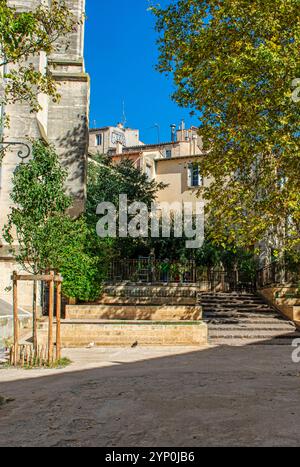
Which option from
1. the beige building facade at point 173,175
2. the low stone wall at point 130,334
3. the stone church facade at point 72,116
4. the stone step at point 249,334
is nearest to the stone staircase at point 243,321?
the stone step at point 249,334

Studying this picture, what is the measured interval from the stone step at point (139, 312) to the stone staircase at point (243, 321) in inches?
33.1

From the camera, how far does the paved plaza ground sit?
5328 millimetres

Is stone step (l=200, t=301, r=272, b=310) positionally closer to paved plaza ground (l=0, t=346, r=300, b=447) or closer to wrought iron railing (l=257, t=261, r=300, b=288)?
wrought iron railing (l=257, t=261, r=300, b=288)

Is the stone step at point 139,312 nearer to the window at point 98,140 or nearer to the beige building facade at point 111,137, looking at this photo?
the beige building facade at point 111,137

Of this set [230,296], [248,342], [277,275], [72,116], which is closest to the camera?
[248,342]

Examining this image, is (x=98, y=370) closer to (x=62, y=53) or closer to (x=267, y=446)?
(x=267, y=446)

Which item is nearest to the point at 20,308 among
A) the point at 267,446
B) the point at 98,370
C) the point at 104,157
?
the point at 98,370

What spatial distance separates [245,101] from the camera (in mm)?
14992

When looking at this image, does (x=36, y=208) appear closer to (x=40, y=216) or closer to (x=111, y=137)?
(x=40, y=216)

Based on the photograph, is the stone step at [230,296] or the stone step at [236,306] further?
the stone step at [230,296]

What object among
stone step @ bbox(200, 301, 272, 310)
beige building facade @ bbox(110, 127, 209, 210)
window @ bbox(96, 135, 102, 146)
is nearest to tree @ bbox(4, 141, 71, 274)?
stone step @ bbox(200, 301, 272, 310)

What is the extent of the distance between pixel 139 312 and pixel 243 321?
3.81 m

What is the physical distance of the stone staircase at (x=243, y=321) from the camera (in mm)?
15689

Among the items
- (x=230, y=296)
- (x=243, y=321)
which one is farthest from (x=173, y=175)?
(x=243, y=321)
